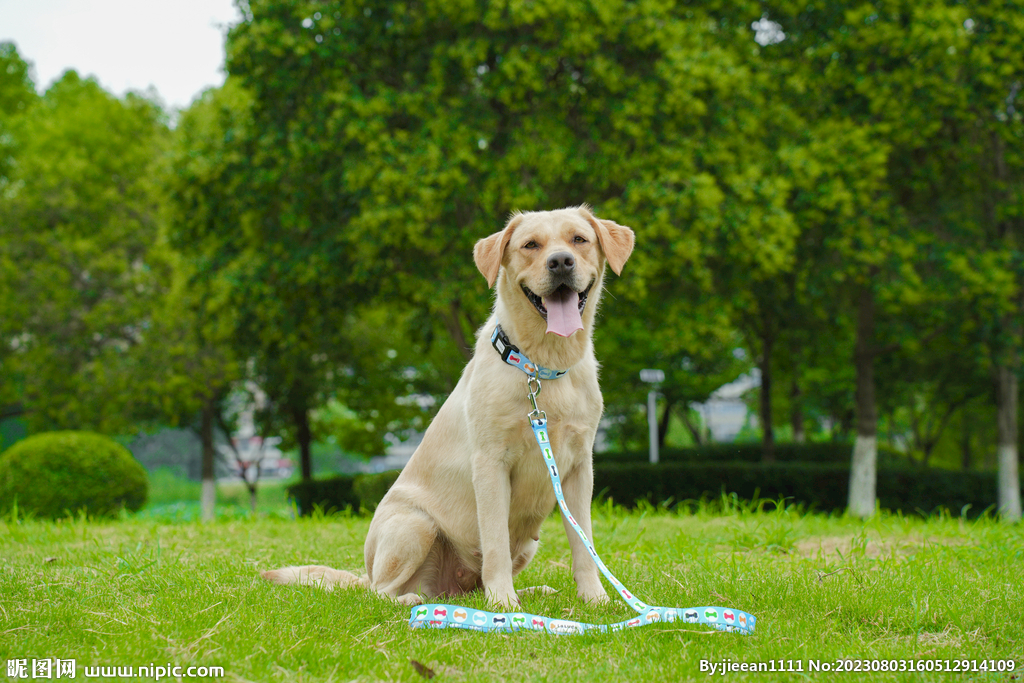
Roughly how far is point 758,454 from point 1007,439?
9036 mm

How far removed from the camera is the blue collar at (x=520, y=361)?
3453mm

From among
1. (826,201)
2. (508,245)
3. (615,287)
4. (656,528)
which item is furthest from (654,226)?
(508,245)

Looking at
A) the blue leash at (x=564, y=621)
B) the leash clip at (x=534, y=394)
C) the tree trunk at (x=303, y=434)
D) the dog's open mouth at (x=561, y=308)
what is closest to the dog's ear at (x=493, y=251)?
the dog's open mouth at (x=561, y=308)

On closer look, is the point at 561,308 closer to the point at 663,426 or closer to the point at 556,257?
the point at 556,257

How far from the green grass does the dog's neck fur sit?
114 cm

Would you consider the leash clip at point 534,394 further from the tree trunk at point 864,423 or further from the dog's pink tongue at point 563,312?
the tree trunk at point 864,423

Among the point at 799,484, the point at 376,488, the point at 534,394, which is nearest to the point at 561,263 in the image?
the point at 534,394

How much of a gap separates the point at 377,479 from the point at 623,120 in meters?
6.12

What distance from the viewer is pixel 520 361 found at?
347 centimetres

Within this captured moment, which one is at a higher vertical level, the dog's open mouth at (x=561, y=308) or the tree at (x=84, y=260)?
the tree at (x=84, y=260)

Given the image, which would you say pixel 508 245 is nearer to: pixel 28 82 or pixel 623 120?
pixel 623 120

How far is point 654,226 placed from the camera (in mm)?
10227

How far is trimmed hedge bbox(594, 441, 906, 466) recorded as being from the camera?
784 inches

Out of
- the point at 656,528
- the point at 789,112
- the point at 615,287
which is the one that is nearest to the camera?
the point at 656,528
